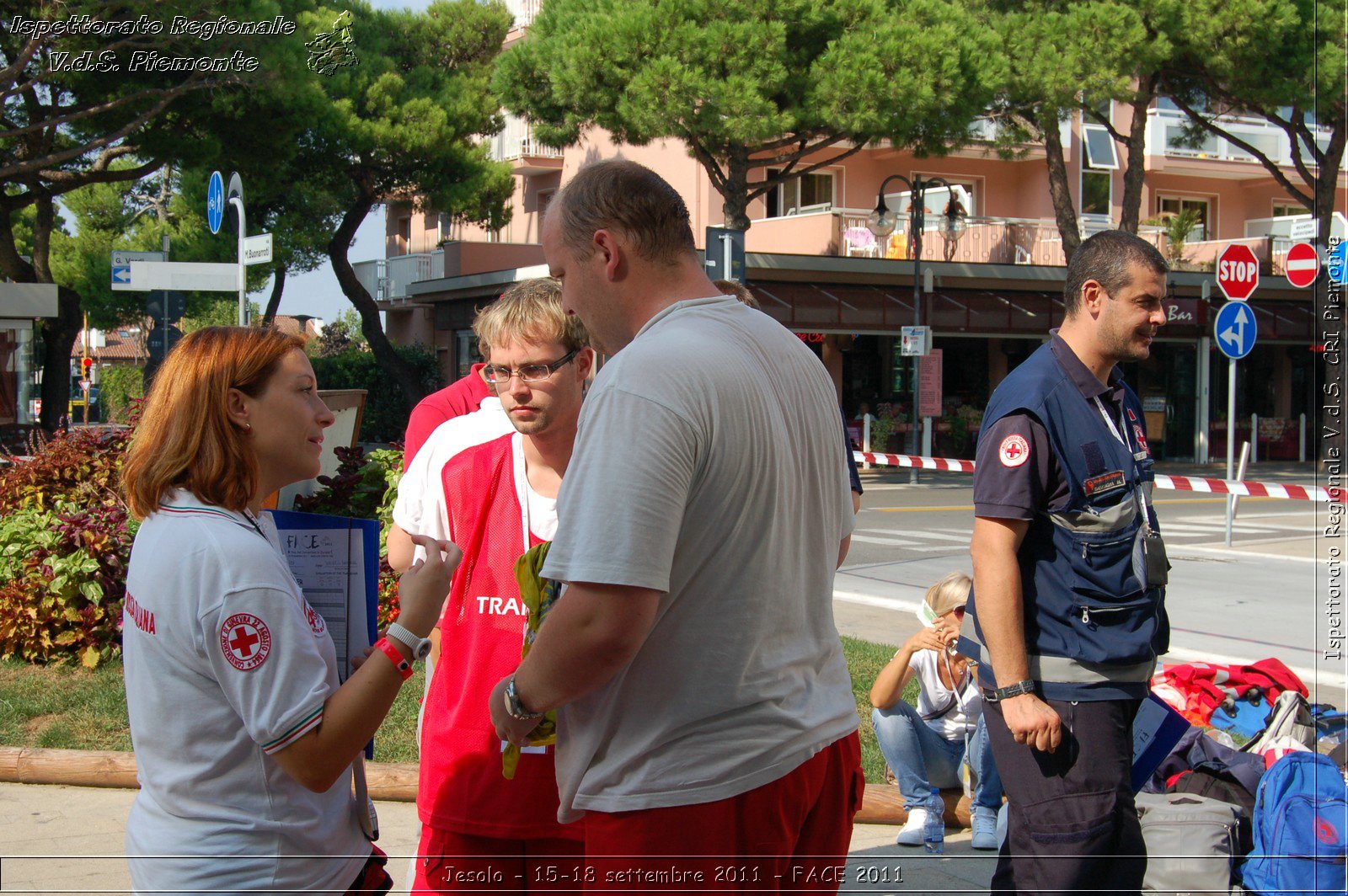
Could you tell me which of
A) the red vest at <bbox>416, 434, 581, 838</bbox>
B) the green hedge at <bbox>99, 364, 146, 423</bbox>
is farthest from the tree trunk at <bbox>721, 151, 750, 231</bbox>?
the green hedge at <bbox>99, 364, 146, 423</bbox>

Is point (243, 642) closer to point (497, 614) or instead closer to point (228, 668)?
point (228, 668)

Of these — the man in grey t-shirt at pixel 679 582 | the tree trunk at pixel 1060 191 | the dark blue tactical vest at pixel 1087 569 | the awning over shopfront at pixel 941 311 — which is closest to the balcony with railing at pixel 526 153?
the awning over shopfront at pixel 941 311

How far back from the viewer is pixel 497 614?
8.98ft

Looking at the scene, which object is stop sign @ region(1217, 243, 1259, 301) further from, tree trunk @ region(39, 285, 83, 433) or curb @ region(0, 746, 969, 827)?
tree trunk @ region(39, 285, 83, 433)

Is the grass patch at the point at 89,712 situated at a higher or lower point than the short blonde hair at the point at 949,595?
lower

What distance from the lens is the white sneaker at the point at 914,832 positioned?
4828mm

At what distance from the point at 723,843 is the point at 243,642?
2.73ft

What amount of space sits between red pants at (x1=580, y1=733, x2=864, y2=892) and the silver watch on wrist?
0.39m

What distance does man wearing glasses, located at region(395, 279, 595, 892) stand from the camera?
2652 mm

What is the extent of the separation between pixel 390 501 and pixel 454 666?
15.9ft

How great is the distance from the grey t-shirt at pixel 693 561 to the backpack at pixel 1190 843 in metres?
2.42

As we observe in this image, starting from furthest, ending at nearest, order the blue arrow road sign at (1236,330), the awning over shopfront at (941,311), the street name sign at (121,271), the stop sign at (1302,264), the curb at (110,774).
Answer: the awning over shopfront at (941,311), the stop sign at (1302,264), the blue arrow road sign at (1236,330), the street name sign at (121,271), the curb at (110,774)

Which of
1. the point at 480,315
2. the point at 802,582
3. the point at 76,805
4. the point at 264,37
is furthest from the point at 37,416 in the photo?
the point at 802,582

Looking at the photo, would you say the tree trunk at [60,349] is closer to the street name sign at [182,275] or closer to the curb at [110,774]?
the street name sign at [182,275]
